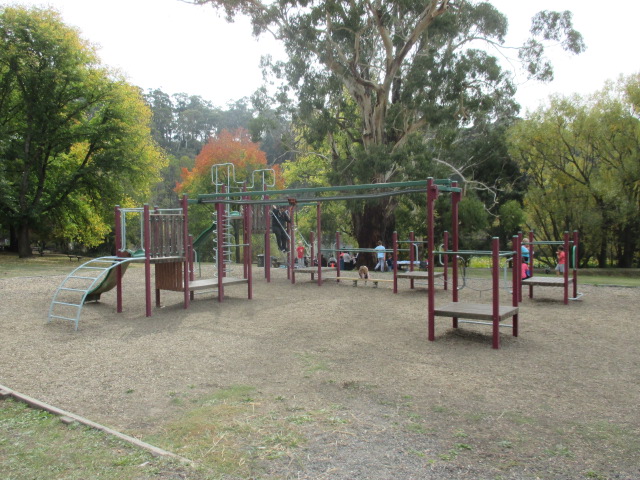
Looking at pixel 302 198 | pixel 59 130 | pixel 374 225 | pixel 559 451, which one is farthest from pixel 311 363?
pixel 59 130

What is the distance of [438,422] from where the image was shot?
377 centimetres

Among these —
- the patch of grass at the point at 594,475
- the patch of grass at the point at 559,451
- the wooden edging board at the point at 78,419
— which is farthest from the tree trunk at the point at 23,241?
the patch of grass at the point at 594,475

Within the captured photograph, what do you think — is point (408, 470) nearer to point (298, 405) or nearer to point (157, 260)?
point (298, 405)

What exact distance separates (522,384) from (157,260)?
6212mm

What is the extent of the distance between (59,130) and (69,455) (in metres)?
23.2

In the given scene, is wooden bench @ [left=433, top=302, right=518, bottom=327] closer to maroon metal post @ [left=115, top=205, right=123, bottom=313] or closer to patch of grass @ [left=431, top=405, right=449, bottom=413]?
patch of grass @ [left=431, top=405, right=449, bottom=413]

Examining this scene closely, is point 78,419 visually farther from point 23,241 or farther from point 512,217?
point 512,217

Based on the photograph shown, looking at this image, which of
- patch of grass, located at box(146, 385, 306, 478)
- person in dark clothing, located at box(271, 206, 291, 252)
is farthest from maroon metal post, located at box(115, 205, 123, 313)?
person in dark clothing, located at box(271, 206, 291, 252)

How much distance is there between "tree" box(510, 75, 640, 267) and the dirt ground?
15.3 metres

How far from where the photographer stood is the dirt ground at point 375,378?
126 inches

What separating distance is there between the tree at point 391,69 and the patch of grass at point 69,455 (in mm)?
16244

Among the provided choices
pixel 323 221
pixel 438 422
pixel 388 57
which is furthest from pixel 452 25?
pixel 438 422

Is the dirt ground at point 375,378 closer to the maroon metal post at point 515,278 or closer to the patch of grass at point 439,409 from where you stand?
the patch of grass at point 439,409

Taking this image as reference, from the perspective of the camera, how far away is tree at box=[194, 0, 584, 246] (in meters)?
19.5
